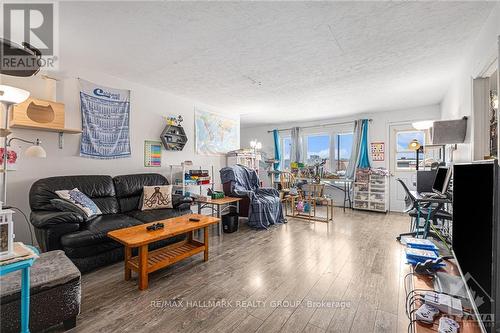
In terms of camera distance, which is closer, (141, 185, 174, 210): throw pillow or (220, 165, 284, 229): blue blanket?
(141, 185, 174, 210): throw pillow

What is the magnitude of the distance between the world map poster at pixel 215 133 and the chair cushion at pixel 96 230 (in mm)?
2282

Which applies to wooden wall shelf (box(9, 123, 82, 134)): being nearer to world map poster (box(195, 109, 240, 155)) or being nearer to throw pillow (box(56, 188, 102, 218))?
throw pillow (box(56, 188, 102, 218))

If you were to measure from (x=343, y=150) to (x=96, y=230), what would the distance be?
586 centimetres

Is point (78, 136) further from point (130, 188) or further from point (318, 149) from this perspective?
point (318, 149)

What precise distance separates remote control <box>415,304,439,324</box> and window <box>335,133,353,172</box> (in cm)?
555

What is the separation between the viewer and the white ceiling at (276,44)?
6.18 ft

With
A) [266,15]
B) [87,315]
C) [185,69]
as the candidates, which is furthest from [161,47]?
[87,315]

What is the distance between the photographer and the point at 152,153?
3.96 metres

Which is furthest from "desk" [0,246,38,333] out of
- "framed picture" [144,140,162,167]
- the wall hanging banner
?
"framed picture" [144,140,162,167]

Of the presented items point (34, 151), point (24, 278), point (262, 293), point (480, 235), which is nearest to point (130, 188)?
point (34, 151)

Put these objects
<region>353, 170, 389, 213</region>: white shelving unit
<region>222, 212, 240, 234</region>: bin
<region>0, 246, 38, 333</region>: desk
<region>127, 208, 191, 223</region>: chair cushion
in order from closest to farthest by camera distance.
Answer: <region>0, 246, 38, 333</region>: desk, <region>127, 208, 191, 223</region>: chair cushion, <region>222, 212, 240, 234</region>: bin, <region>353, 170, 389, 213</region>: white shelving unit

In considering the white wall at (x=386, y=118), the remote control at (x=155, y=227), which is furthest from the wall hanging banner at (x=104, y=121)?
the white wall at (x=386, y=118)

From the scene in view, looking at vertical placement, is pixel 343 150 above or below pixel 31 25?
below

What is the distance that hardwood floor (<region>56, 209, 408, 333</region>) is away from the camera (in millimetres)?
1603
